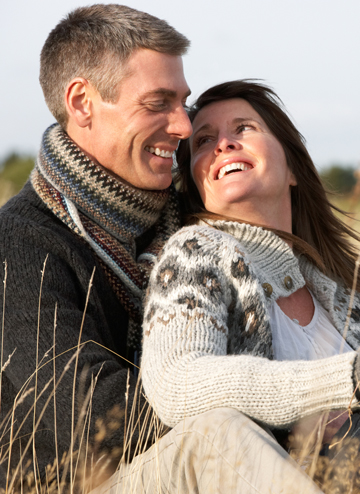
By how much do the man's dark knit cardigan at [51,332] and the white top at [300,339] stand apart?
0.63 m

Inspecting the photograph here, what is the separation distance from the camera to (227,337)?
2.41 metres

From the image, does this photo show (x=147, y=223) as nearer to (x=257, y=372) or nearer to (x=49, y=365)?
(x=49, y=365)

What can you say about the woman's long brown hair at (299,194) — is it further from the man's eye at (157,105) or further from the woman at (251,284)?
the man's eye at (157,105)

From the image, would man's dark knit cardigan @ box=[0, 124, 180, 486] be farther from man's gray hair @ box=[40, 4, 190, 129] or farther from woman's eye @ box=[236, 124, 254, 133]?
woman's eye @ box=[236, 124, 254, 133]

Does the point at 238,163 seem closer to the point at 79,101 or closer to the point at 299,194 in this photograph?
the point at 299,194

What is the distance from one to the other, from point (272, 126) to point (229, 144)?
317 mm

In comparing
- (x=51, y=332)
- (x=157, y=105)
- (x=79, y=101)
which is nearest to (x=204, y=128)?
(x=157, y=105)

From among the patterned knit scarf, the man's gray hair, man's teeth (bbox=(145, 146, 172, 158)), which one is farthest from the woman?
the man's gray hair

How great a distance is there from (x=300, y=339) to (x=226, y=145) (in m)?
0.99

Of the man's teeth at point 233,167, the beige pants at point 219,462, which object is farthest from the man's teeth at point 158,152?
the beige pants at point 219,462

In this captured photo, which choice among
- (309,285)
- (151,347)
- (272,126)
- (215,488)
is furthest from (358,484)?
(272,126)

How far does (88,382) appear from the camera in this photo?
2.20 m

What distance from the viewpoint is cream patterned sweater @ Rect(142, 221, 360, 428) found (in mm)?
1976

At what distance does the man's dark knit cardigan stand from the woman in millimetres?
200
